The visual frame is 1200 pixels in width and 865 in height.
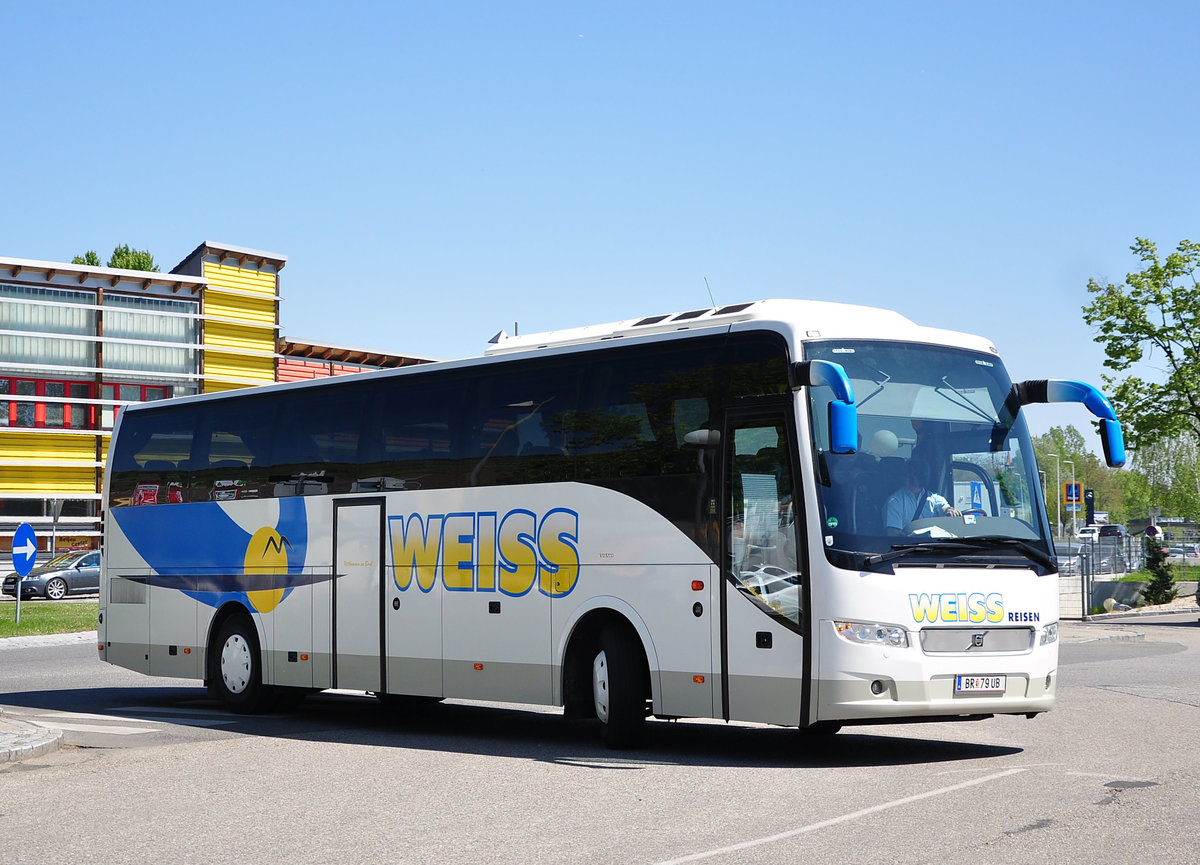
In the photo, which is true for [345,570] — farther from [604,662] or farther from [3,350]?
[3,350]

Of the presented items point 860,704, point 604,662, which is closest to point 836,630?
point 860,704

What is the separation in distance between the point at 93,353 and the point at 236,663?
35496 mm

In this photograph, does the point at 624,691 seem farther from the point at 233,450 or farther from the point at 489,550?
the point at 233,450

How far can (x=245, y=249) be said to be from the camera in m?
50.8

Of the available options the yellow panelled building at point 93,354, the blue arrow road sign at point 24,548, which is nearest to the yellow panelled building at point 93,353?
the yellow panelled building at point 93,354

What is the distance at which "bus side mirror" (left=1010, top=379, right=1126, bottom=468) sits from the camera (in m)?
11.7

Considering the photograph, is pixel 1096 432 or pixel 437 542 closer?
pixel 1096 432

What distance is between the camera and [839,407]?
1032cm

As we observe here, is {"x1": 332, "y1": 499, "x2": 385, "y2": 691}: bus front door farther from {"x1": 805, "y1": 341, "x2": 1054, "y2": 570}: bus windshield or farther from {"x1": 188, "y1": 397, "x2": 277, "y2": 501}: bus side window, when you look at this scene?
{"x1": 805, "y1": 341, "x2": 1054, "y2": 570}: bus windshield

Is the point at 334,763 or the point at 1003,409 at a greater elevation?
the point at 1003,409

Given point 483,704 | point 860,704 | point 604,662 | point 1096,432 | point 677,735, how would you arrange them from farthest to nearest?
point 483,704 → point 677,735 → point 604,662 → point 1096,432 → point 860,704

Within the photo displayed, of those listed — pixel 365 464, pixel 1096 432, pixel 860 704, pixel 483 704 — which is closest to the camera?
pixel 860 704

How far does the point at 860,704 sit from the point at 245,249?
43.4 m

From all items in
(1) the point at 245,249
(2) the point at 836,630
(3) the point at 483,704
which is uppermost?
(1) the point at 245,249
